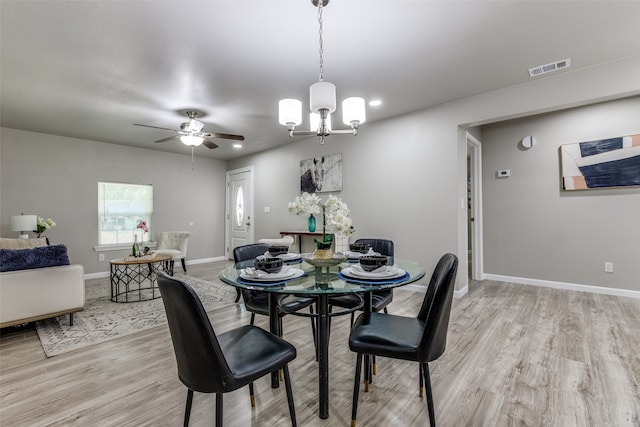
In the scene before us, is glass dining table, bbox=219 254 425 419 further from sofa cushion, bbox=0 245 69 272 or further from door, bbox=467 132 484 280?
door, bbox=467 132 484 280

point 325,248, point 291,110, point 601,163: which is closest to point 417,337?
point 325,248

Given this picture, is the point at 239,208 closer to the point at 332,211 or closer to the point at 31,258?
the point at 31,258

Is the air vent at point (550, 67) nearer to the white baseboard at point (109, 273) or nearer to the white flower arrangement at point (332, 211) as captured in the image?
the white flower arrangement at point (332, 211)

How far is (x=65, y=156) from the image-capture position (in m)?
5.07

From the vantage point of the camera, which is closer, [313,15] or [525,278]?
[313,15]

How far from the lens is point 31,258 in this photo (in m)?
2.66

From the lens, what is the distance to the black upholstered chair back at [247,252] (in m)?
2.42

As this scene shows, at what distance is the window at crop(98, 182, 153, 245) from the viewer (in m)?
5.48

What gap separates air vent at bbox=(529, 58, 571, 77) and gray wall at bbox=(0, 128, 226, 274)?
20.6ft

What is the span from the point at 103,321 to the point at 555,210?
225 inches

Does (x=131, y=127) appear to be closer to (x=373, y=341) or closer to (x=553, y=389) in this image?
(x=373, y=341)

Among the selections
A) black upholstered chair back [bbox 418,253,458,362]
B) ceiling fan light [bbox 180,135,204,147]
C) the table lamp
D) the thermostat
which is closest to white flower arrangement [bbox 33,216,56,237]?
the table lamp

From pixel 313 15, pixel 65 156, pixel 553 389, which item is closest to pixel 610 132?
pixel 553 389

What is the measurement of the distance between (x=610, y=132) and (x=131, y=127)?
21.8 feet
